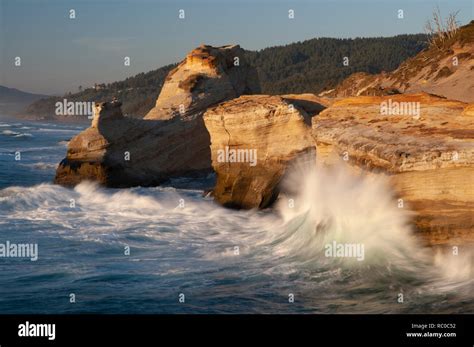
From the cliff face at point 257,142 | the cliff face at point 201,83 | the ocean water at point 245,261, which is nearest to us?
the ocean water at point 245,261

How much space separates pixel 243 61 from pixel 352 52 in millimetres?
117493

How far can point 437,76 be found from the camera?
40531 millimetres

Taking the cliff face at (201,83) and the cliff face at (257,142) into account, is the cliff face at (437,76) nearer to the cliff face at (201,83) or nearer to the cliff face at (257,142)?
the cliff face at (201,83)

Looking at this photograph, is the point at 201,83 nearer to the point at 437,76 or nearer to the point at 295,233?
the point at 437,76

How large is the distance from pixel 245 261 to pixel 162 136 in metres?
16.0

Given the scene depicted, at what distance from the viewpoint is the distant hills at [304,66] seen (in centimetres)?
11769

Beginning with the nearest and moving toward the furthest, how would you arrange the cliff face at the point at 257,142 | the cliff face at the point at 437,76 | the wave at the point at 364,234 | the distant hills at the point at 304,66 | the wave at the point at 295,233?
the wave at the point at 295,233 → the wave at the point at 364,234 → the cliff face at the point at 257,142 → the cliff face at the point at 437,76 → the distant hills at the point at 304,66

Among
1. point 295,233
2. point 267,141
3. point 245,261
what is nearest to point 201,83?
point 267,141

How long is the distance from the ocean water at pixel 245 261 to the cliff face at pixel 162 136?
19.7 ft

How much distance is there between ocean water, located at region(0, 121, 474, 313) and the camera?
12.3 meters

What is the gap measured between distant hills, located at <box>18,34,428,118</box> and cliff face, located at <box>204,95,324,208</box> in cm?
8064

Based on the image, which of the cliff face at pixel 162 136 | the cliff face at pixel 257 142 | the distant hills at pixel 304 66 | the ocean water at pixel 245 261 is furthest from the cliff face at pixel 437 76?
the distant hills at pixel 304 66

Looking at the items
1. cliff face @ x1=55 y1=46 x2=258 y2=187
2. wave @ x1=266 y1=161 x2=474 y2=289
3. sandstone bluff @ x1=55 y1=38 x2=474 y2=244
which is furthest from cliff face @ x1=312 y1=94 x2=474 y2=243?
cliff face @ x1=55 y1=46 x2=258 y2=187
